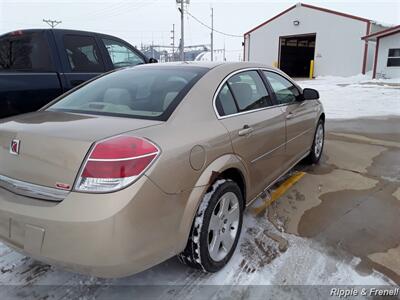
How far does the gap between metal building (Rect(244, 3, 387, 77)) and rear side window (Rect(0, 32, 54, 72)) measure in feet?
79.2

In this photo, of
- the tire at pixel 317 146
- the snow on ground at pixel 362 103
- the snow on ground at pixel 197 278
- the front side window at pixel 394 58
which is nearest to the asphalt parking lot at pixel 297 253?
the snow on ground at pixel 197 278

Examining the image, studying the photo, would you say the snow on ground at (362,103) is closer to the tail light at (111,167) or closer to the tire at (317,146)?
the tire at (317,146)

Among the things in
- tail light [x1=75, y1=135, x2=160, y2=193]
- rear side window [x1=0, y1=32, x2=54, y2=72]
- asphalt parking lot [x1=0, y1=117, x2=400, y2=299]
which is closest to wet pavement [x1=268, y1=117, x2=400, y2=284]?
asphalt parking lot [x1=0, y1=117, x2=400, y2=299]

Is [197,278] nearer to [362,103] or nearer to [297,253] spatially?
[297,253]

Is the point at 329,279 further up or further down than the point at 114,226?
further down

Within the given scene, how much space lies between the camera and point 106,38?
5379mm

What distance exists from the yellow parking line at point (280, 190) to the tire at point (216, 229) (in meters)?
0.90

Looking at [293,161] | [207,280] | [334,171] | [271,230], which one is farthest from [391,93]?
[207,280]

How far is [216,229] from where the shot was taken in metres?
2.63

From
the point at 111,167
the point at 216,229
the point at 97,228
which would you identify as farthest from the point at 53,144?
the point at 216,229

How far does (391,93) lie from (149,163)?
1624 centimetres

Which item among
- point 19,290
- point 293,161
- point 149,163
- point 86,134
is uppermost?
point 86,134

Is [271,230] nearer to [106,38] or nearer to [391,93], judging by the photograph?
[106,38]

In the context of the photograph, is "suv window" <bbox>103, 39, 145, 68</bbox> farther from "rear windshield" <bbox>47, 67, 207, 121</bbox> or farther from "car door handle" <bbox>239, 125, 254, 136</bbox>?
"car door handle" <bbox>239, 125, 254, 136</bbox>
